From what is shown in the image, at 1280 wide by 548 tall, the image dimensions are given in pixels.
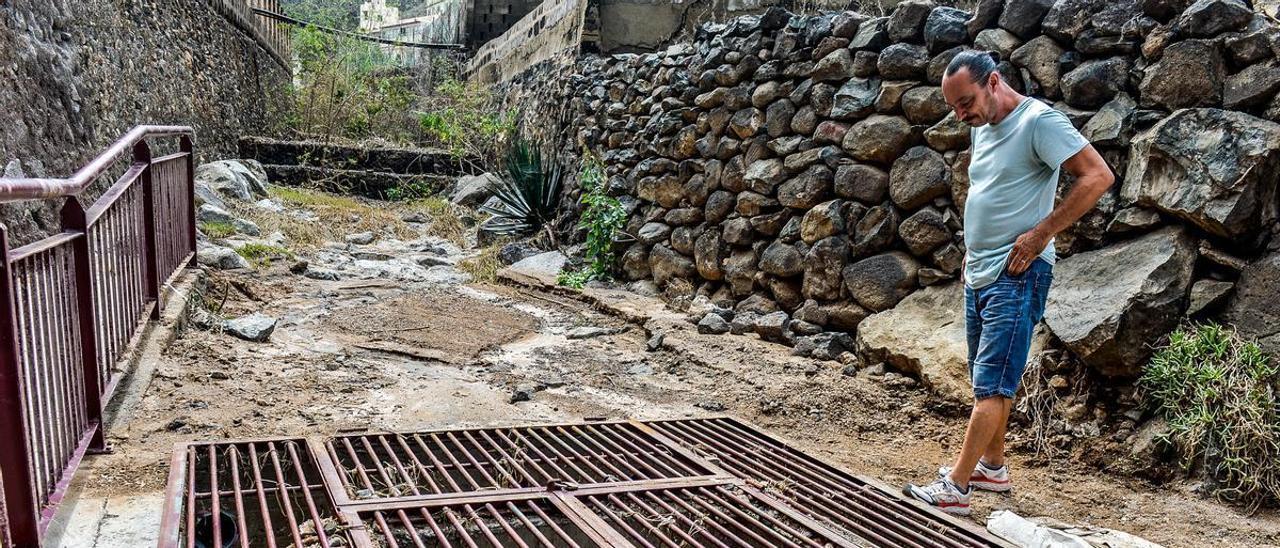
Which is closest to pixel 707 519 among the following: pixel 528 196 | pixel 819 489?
pixel 819 489

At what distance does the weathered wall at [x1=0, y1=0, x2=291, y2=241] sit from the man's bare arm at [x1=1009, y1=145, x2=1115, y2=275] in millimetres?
3735

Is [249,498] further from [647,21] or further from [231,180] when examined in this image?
[647,21]

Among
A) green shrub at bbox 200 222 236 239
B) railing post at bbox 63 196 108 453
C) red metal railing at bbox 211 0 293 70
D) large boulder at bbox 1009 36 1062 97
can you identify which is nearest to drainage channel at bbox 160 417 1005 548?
railing post at bbox 63 196 108 453

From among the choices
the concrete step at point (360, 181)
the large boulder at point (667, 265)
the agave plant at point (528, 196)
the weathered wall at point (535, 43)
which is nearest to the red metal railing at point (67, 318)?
the large boulder at point (667, 265)

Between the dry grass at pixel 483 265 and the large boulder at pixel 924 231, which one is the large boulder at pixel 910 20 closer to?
the large boulder at pixel 924 231

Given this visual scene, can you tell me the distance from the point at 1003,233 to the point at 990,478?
79 centimetres

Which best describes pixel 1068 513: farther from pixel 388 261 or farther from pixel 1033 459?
pixel 388 261

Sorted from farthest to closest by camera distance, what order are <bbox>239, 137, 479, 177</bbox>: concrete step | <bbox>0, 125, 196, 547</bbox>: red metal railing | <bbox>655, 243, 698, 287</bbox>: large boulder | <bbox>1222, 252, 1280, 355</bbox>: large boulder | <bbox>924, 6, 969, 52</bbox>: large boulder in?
1. <bbox>239, 137, 479, 177</bbox>: concrete step
2. <bbox>655, 243, 698, 287</bbox>: large boulder
3. <bbox>924, 6, 969, 52</bbox>: large boulder
4. <bbox>1222, 252, 1280, 355</bbox>: large boulder
5. <bbox>0, 125, 196, 547</bbox>: red metal railing

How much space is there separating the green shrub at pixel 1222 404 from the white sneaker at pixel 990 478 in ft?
1.96

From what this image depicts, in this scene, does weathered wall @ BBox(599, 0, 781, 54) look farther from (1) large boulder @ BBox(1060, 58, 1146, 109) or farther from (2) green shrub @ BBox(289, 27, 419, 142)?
(2) green shrub @ BBox(289, 27, 419, 142)

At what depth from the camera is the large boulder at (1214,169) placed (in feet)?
8.73

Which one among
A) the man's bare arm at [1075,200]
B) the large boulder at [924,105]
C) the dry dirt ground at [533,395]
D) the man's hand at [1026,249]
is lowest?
the dry dirt ground at [533,395]

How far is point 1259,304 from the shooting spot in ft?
8.66

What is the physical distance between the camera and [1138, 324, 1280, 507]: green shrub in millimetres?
2439
